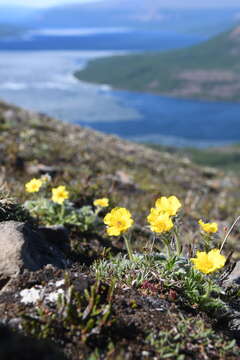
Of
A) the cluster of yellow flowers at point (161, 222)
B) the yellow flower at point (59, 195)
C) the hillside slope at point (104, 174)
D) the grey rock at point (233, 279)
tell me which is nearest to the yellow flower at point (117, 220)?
the cluster of yellow flowers at point (161, 222)

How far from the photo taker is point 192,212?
413 inches

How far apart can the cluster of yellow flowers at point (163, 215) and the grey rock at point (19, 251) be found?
954 mm

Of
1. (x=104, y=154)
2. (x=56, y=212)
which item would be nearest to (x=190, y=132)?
(x=104, y=154)

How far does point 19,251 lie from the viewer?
3.79 m

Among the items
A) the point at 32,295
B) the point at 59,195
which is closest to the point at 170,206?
the point at 32,295

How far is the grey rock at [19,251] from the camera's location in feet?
12.2

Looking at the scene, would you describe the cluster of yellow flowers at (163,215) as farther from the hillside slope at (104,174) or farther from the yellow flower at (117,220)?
the hillside slope at (104,174)

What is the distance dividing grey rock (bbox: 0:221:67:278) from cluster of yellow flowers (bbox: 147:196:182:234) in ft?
3.13

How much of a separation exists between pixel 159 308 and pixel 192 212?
693 centimetres

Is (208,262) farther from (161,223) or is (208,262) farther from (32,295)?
(32,295)

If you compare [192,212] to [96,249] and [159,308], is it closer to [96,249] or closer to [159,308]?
[96,249]

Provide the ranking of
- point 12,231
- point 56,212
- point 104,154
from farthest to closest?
point 104,154 → point 56,212 → point 12,231

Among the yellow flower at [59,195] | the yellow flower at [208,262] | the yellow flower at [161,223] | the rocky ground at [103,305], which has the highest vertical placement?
the yellow flower at [59,195]

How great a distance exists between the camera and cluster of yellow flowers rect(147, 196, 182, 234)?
13.0 feet
